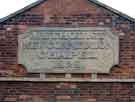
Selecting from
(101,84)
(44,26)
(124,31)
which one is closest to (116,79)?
(101,84)

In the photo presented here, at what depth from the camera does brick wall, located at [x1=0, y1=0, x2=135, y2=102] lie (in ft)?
44.6

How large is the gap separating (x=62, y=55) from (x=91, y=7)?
144 centimetres

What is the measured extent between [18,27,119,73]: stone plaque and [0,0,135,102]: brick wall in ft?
0.48

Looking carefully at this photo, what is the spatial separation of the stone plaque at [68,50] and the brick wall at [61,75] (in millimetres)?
146

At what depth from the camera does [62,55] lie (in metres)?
13.7

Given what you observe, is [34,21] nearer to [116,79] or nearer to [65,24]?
[65,24]

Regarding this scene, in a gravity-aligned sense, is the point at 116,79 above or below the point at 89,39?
below

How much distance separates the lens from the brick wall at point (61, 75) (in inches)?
535

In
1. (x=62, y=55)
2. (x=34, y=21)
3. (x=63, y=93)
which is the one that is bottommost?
(x=63, y=93)

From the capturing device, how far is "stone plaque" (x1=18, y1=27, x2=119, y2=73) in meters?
13.6

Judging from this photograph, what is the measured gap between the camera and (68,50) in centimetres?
1373

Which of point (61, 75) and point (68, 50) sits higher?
point (68, 50)

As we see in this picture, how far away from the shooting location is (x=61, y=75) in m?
13.7

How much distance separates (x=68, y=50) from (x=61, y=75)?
0.65 metres
